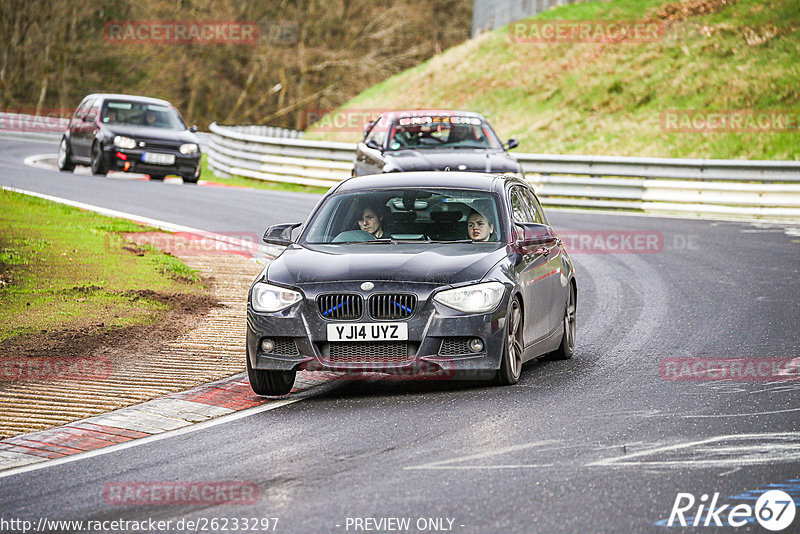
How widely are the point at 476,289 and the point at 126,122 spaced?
2116 cm

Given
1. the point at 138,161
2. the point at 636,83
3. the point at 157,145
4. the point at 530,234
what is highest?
the point at 636,83

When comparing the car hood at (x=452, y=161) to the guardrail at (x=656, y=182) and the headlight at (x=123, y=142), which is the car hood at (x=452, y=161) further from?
the headlight at (x=123, y=142)

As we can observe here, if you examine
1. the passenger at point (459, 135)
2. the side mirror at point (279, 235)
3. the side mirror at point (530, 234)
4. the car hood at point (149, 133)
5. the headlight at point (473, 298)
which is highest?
the passenger at point (459, 135)

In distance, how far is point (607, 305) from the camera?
1393 centimetres

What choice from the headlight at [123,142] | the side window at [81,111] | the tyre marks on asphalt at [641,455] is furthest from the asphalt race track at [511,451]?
the side window at [81,111]

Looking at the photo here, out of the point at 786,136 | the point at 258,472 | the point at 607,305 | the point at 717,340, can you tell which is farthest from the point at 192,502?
the point at 786,136

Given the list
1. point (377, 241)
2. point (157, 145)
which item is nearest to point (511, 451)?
point (377, 241)

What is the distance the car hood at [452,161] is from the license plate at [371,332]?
1040cm

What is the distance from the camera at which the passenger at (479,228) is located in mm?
9984

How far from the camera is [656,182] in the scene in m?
26.7

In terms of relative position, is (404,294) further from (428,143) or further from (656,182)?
(656,182)

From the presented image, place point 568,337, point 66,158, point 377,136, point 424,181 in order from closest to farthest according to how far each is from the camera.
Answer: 1. point 424,181
2. point 568,337
3. point 377,136
4. point 66,158

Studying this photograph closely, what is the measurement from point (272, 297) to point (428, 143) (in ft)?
40.5

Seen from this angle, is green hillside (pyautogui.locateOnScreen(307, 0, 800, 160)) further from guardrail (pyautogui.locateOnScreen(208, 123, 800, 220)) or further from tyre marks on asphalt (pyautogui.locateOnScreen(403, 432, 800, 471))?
tyre marks on asphalt (pyautogui.locateOnScreen(403, 432, 800, 471))
